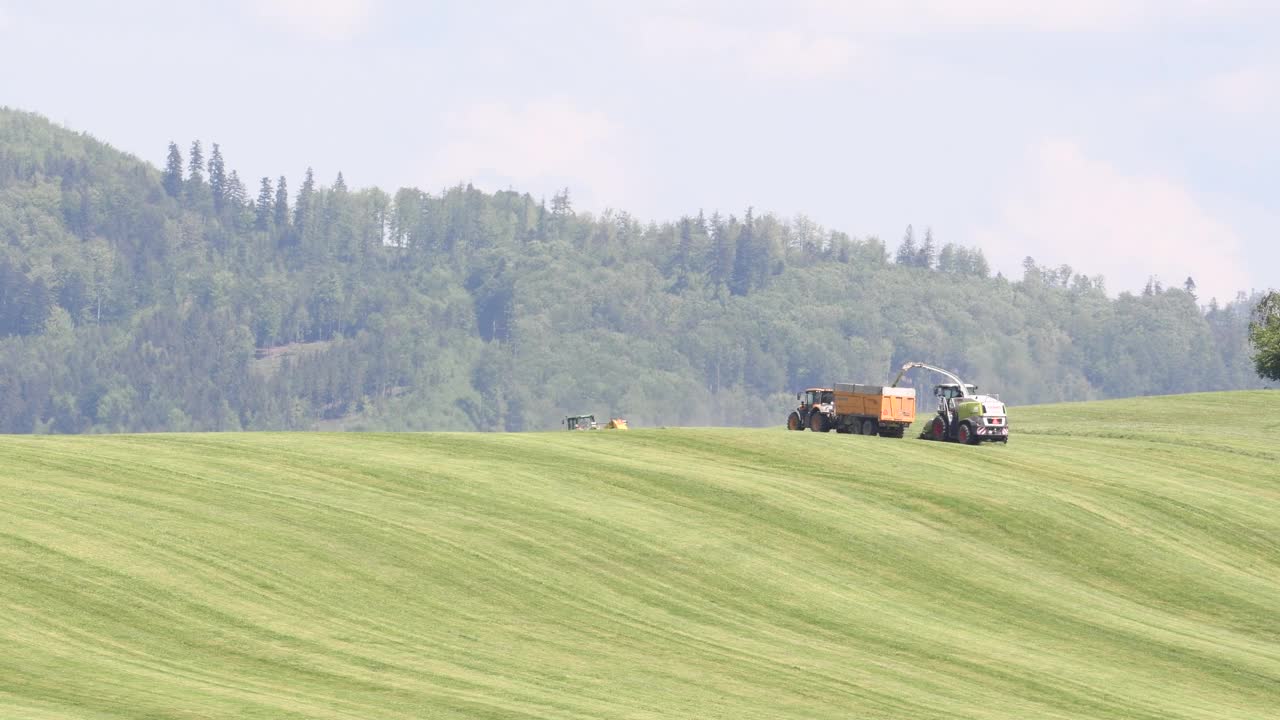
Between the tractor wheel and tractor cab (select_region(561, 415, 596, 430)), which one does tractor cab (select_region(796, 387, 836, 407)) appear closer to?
the tractor wheel

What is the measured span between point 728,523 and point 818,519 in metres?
3.16

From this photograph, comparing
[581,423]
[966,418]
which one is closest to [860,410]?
[966,418]

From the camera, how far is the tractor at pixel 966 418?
2606 inches

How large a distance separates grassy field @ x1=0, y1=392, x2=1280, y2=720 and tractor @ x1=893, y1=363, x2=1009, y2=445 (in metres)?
8.71

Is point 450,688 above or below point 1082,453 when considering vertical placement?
below

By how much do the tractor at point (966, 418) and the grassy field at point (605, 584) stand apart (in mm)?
8710

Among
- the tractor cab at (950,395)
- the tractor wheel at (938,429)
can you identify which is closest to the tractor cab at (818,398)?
the tractor wheel at (938,429)

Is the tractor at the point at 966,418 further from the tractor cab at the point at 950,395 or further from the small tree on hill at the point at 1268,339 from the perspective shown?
the small tree on hill at the point at 1268,339

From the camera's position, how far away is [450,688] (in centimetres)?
2794

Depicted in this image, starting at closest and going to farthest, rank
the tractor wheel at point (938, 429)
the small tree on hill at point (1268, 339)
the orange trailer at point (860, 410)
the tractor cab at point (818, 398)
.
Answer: the orange trailer at point (860, 410), the tractor wheel at point (938, 429), the tractor cab at point (818, 398), the small tree on hill at point (1268, 339)

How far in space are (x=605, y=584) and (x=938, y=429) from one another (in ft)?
109

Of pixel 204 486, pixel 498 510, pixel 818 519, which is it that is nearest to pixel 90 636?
pixel 204 486

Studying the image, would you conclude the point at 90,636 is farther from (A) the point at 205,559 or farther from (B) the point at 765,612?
(B) the point at 765,612

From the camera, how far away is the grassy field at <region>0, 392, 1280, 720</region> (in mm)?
28609
